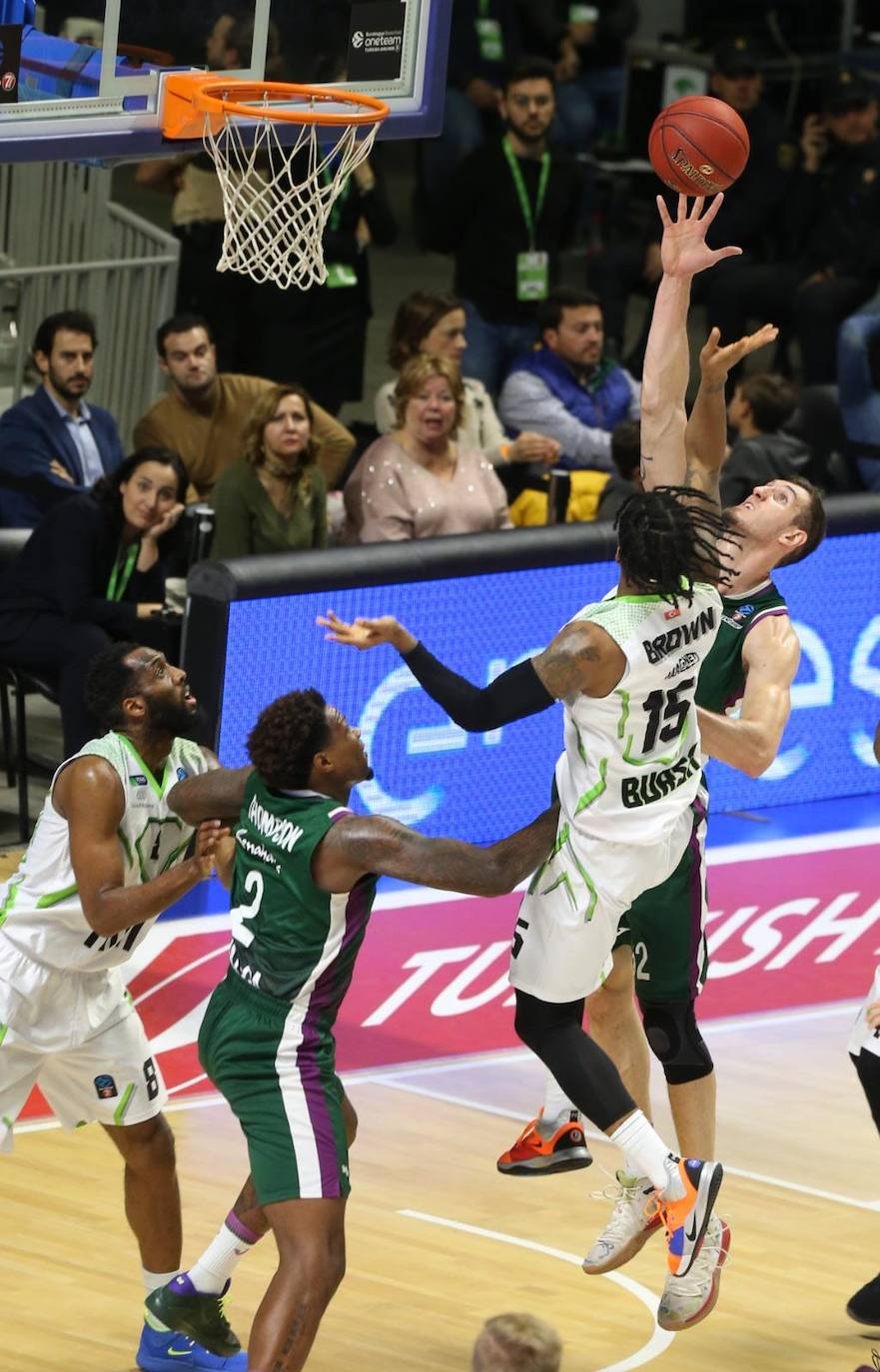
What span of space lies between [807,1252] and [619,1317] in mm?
715

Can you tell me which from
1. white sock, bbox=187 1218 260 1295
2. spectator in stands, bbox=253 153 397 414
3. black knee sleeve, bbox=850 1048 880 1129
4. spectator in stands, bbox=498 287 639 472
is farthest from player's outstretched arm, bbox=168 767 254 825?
spectator in stands, bbox=253 153 397 414

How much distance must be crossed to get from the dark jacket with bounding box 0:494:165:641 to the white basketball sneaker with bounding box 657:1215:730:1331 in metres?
4.22

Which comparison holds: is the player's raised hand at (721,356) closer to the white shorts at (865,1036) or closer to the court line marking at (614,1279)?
the white shorts at (865,1036)

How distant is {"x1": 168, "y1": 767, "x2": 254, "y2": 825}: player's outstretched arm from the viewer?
595 cm

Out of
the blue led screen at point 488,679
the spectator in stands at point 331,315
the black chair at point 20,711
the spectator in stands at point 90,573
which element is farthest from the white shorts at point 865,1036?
the spectator in stands at point 331,315

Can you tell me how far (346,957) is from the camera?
576cm

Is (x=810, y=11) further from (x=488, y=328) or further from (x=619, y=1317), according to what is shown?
(x=619, y=1317)

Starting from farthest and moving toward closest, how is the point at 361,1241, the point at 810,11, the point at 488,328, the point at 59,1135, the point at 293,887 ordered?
the point at 810,11
the point at 488,328
the point at 59,1135
the point at 361,1241
the point at 293,887

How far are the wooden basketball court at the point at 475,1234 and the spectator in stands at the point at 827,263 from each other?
6.86 meters

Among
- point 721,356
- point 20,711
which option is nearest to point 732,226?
point 20,711

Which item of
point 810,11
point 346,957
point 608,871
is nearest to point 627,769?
point 608,871

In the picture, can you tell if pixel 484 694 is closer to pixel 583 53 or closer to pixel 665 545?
pixel 665 545

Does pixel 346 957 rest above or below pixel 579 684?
below

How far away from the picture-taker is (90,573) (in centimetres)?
954
